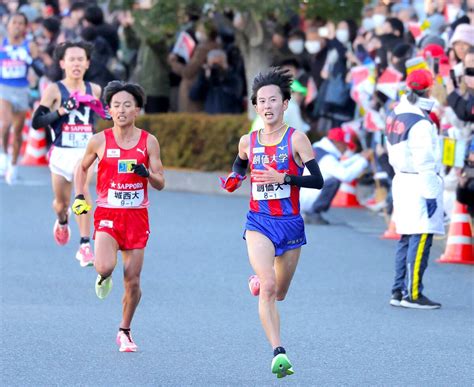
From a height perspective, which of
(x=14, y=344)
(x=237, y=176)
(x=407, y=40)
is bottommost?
(x=14, y=344)

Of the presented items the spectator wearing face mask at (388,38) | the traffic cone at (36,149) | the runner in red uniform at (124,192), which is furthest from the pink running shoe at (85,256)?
the traffic cone at (36,149)

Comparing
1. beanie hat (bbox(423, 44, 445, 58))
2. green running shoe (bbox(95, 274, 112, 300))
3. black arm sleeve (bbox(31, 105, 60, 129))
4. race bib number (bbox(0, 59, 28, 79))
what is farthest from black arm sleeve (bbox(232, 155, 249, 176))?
race bib number (bbox(0, 59, 28, 79))

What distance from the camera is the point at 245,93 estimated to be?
2167 cm

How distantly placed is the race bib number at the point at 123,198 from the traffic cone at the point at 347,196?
9306 mm

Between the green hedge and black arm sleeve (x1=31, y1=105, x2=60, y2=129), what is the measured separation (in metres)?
7.57

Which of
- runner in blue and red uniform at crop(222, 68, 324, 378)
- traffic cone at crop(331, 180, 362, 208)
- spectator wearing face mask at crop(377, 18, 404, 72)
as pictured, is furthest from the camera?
traffic cone at crop(331, 180, 362, 208)

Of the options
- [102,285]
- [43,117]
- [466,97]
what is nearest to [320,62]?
[466,97]

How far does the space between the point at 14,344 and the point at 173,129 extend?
11818 millimetres

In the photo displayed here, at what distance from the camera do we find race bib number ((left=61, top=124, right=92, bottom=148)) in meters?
12.3

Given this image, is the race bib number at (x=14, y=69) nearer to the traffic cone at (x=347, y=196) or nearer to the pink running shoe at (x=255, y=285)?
the traffic cone at (x=347, y=196)

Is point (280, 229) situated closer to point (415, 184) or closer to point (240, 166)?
point (240, 166)

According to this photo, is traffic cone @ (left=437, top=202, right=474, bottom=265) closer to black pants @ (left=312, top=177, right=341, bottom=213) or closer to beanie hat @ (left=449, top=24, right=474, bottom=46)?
beanie hat @ (left=449, top=24, right=474, bottom=46)

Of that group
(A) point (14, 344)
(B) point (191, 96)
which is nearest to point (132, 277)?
(A) point (14, 344)

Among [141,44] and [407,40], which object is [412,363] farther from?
[141,44]
